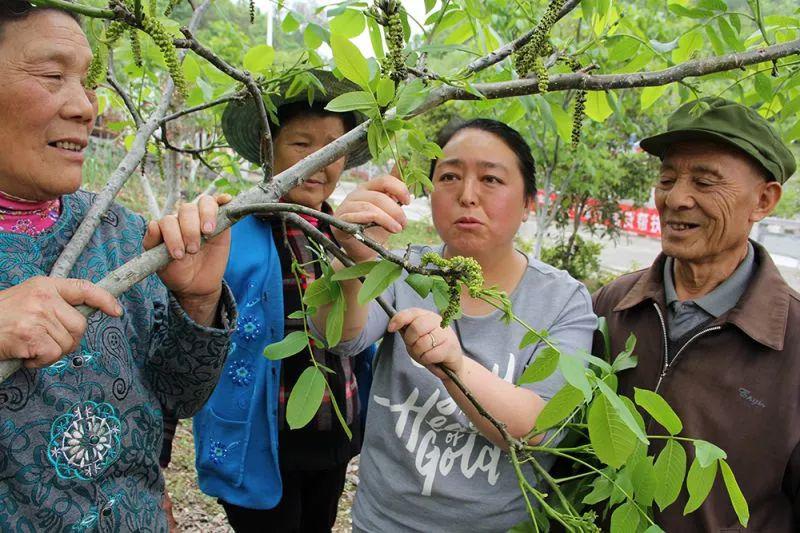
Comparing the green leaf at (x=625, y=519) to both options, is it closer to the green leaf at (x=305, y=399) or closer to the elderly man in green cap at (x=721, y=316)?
the elderly man in green cap at (x=721, y=316)

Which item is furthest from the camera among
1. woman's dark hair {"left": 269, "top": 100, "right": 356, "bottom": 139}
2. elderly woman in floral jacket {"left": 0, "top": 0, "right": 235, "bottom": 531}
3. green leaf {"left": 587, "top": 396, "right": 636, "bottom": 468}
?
woman's dark hair {"left": 269, "top": 100, "right": 356, "bottom": 139}

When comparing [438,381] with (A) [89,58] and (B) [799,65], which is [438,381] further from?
(B) [799,65]

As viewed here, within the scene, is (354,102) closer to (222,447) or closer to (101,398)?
(101,398)

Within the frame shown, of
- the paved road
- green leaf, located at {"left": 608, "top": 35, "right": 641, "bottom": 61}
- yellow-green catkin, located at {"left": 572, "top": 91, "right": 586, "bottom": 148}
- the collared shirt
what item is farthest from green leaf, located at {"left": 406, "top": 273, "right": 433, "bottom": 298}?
the paved road

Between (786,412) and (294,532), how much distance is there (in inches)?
65.9

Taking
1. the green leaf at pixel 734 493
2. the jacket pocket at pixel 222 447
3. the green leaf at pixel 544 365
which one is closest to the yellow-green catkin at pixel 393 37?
the green leaf at pixel 544 365

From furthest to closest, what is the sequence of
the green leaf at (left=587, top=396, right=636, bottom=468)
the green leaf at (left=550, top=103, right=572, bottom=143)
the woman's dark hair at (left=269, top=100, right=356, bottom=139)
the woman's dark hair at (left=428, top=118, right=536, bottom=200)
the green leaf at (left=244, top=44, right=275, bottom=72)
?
the woman's dark hair at (left=269, top=100, right=356, bottom=139)
the woman's dark hair at (left=428, top=118, right=536, bottom=200)
the green leaf at (left=244, top=44, right=275, bottom=72)
the green leaf at (left=550, top=103, right=572, bottom=143)
the green leaf at (left=587, top=396, right=636, bottom=468)

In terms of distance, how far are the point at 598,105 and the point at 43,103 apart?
4.66ft

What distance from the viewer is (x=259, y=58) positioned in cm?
176

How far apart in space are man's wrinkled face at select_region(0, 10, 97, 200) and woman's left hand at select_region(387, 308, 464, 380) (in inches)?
29.7

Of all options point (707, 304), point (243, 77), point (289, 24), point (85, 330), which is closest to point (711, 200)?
point (707, 304)

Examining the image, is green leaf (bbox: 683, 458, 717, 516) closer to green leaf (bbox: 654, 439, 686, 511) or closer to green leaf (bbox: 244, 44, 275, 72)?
green leaf (bbox: 654, 439, 686, 511)

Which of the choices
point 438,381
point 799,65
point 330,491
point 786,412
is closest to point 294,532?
point 330,491

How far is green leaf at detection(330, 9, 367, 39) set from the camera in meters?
1.32
